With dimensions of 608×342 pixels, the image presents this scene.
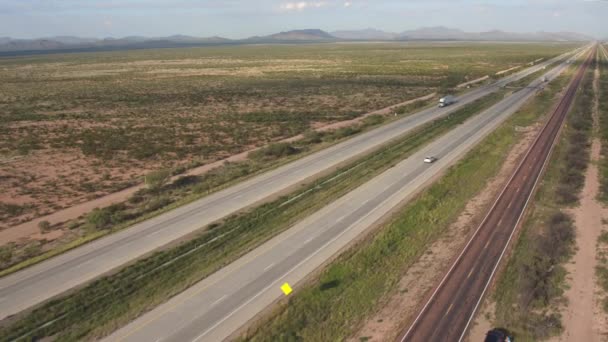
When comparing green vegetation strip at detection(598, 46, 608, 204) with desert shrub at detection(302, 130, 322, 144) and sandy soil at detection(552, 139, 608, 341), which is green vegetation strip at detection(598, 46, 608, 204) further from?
desert shrub at detection(302, 130, 322, 144)

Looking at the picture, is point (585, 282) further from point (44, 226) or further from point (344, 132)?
point (344, 132)

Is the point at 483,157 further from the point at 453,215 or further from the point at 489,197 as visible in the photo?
the point at 453,215

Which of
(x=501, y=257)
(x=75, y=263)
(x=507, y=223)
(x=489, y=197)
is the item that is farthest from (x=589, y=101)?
(x=75, y=263)

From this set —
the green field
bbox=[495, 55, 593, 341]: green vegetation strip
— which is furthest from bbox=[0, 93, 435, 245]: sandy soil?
bbox=[495, 55, 593, 341]: green vegetation strip

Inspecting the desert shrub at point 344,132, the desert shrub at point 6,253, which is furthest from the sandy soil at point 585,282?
the desert shrub at point 6,253

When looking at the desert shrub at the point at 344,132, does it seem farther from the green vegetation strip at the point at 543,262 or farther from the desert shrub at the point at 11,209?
the desert shrub at the point at 11,209

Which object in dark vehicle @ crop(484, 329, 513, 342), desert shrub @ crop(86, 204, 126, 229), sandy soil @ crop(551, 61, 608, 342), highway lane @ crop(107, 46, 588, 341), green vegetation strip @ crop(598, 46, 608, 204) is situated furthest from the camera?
green vegetation strip @ crop(598, 46, 608, 204)

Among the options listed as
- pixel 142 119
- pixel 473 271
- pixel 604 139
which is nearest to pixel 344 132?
pixel 604 139
